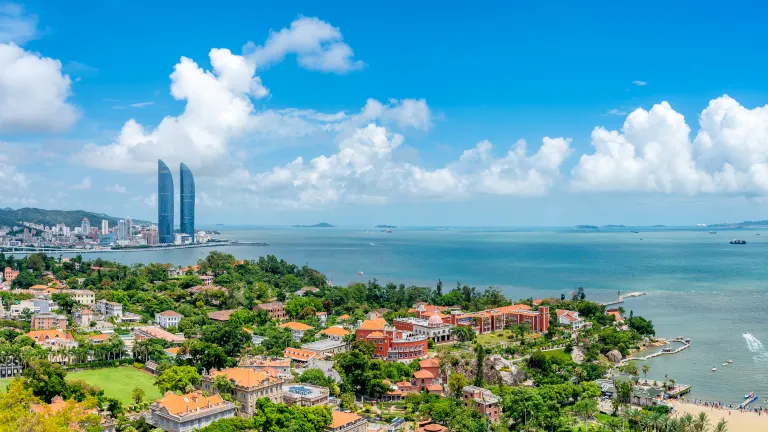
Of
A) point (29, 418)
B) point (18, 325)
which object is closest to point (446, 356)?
point (29, 418)

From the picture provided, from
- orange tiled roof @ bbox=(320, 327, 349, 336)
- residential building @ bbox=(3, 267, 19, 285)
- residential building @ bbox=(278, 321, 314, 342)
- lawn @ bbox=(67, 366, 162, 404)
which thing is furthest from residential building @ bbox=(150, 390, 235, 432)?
residential building @ bbox=(3, 267, 19, 285)

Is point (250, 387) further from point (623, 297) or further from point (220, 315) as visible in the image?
point (623, 297)

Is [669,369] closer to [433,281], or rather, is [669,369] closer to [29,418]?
[29,418]

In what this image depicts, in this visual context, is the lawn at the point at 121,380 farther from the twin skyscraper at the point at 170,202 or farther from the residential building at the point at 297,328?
the twin skyscraper at the point at 170,202

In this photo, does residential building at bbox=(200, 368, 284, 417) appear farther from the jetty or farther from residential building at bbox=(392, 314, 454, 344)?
the jetty

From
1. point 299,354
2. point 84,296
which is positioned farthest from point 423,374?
point 84,296

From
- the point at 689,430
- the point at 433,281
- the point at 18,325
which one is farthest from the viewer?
the point at 433,281
